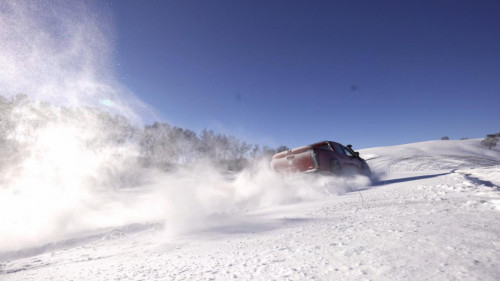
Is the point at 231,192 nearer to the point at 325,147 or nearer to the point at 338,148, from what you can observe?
the point at 325,147

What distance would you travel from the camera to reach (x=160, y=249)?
2.73m

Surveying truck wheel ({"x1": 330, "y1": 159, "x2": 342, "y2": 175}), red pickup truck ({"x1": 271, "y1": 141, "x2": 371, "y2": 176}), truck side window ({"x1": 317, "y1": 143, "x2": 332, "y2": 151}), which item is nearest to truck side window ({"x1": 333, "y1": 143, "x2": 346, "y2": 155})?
red pickup truck ({"x1": 271, "y1": 141, "x2": 371, "y2": 176})

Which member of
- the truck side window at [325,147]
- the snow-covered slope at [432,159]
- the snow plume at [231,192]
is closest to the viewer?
the snow plume at [231,192]

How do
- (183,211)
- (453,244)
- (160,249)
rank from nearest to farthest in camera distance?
(453,244)
(160,249)
(183,211)

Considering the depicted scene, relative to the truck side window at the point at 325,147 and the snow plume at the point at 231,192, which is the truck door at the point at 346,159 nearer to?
the truck side window at the point at 325,147

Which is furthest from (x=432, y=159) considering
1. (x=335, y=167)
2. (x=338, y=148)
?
(x=335, y=167)

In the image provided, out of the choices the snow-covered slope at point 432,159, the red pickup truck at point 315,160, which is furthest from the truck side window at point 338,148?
the snow-covered slope at point 432,159

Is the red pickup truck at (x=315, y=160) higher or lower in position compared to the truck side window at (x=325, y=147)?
lower

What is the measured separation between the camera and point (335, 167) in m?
7.35

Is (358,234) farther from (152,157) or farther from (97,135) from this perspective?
(152,157)

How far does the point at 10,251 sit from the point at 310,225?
4.73m

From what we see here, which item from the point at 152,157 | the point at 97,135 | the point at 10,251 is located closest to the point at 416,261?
the point at 10,251

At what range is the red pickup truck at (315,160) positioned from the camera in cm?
686

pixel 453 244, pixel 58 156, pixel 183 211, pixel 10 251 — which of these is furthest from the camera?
pixel 58 156
